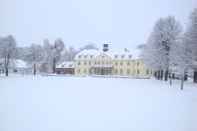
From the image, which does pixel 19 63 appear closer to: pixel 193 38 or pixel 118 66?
pixel 118 66

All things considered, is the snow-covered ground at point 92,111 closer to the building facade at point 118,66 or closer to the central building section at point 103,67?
the building facade at point 118,66

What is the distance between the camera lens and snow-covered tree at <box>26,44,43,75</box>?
2.30m

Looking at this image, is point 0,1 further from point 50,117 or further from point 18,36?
point 50,117

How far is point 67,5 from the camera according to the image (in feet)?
6.92

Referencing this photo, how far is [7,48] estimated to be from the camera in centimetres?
200

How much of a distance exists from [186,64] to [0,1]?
1.76 m

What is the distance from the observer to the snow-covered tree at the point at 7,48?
→ 190 cm

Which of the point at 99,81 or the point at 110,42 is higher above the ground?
the point at 110,42

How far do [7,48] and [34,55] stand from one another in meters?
0.41

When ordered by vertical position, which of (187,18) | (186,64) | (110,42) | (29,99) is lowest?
(29,99)

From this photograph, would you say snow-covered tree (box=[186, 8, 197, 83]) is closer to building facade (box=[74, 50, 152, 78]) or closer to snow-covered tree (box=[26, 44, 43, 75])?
building facade (box=[74, 50, 152, 78])

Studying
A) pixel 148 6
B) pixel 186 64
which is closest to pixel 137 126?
pixel 148 6

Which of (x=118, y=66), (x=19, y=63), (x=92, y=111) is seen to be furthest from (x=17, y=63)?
(x=118, y=66)

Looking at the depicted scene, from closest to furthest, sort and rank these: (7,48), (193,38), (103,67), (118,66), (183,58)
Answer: (7,48)
(193,38)
(183,58)
(118,66)
(103,67)
